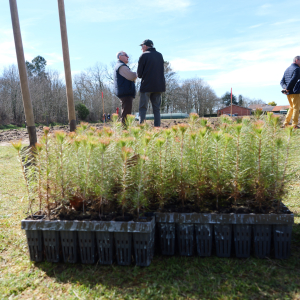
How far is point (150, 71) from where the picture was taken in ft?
15.5

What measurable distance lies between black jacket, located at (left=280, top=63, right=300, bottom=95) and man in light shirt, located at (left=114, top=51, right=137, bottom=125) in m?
4.57

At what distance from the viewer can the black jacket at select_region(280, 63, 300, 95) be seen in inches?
264

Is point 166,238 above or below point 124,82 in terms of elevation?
below

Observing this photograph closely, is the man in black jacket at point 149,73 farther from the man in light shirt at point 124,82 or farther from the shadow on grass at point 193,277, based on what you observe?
the shadow on grass at point 193,277

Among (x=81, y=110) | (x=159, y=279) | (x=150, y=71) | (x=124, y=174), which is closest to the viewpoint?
(x=159, y=279)

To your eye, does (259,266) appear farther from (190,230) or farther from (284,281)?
(190,230)

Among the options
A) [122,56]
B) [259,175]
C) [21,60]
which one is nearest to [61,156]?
[259,175]

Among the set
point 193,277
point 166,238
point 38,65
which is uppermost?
point 38,65

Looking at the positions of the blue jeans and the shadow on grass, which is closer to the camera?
the shadow on grass

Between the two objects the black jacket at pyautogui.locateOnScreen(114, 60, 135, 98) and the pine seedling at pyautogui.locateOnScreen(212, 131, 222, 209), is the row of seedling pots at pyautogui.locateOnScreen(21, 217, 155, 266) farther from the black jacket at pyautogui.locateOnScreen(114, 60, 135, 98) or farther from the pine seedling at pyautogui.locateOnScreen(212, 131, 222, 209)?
the black jacket at pyautogui.locateOnScreen(114, 60, 135, 98)

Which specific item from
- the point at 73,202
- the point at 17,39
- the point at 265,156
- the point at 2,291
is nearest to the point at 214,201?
the point at 265,156

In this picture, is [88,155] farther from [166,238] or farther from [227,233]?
[227,233]

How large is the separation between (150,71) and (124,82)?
21.1 inches

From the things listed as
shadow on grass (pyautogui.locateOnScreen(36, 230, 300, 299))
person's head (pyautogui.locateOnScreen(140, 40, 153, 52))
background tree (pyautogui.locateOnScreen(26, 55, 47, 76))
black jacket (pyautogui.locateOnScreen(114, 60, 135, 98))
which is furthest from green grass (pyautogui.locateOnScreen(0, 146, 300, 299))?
background tree (pyautogui.locateOnScreen(26, 55, 47, 76))
